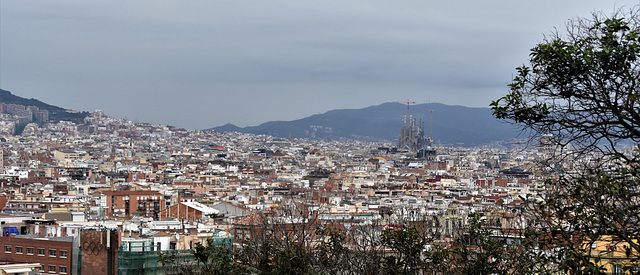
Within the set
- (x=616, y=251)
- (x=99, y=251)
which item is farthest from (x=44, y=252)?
(x=616, y=251)

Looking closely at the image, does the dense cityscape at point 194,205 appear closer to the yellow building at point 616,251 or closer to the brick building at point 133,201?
the brick building at point 133,201

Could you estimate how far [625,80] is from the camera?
845 centimetres

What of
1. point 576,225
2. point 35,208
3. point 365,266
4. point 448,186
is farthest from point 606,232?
point 448,186

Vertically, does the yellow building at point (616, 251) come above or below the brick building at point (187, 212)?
above

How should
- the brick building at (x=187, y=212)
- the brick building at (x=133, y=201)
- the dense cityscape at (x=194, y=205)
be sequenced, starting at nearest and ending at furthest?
the dense cityscape at (x=194, y=205) < the brick building at (x=187, y=212) < the brick building at (x=133, y=201)

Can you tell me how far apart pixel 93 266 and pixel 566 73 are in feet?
73.2

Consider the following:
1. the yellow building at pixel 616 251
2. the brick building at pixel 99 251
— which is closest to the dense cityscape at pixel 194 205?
the brick building at pixel 99 251

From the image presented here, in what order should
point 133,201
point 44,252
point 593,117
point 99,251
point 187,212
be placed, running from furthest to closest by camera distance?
point 133,201 < point 187,212 < point 44,252 < point 99,251 < point 593,117

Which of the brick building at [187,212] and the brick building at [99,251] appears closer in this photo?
the brick building at [99,251]

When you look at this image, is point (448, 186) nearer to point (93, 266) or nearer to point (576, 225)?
point (93, 266)

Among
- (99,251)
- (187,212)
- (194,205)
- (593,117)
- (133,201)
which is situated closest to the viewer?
(593,117)

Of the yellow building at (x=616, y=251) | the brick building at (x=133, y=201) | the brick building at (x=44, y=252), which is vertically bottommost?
the brick building at (x=133, y=201)

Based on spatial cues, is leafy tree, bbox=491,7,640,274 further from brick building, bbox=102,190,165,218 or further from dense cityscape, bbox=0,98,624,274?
brick building, bbox=102,190,165,218

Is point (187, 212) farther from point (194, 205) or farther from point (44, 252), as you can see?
point (44, 252)
